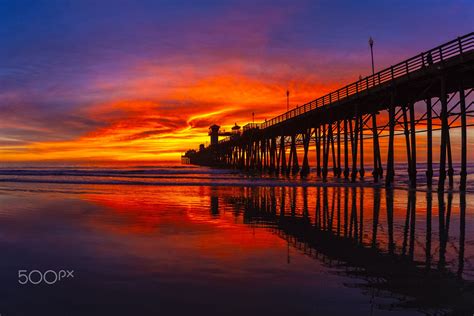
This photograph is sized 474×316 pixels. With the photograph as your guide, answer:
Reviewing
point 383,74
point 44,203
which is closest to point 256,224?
point 44,203

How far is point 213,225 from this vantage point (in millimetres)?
9961

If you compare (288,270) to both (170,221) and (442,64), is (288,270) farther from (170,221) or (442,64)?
(442,64)

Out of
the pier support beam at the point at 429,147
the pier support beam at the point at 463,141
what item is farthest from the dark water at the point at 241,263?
the pier support beam at the point at 429,147

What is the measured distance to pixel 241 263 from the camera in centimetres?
629

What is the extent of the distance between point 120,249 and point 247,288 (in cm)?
299

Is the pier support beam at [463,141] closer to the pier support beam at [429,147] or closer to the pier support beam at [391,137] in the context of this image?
the pier support beam at [429,147]

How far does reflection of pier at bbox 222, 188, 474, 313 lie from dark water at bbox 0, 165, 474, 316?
2 cm

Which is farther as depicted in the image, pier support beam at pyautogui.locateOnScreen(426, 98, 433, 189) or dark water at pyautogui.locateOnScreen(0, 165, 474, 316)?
pier support beam at pyautogui.locateOnScreen(426, 98, 433, 189)

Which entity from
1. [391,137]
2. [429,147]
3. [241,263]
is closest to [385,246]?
[241,263]

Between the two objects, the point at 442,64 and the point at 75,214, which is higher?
the point at 442,64

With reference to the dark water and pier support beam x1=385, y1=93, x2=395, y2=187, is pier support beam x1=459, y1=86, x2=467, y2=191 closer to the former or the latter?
pier support beam x1=385, y1=93, x2=395, y2=187

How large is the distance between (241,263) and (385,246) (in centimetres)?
275

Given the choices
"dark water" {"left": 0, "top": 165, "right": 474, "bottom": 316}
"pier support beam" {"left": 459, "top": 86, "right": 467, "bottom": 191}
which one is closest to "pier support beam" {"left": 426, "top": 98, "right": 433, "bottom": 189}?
"pier support beam" {"left": 459, "top": 86, "right": 467, "bottom": 191}

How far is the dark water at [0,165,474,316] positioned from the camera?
4582mm
